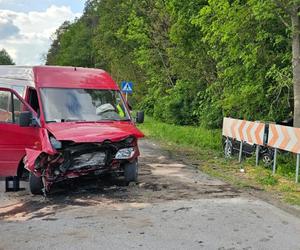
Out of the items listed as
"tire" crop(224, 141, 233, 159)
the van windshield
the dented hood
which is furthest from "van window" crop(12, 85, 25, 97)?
"tire" crop(224, 141, 233, 159)

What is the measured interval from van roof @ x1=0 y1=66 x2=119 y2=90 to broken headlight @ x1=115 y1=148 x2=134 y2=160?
1.93m

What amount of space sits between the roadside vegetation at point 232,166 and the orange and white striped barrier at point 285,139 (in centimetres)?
53

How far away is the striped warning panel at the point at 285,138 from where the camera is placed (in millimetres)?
10351

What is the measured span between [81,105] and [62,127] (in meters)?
1.03

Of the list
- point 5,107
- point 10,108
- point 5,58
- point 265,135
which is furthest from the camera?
point 5,58

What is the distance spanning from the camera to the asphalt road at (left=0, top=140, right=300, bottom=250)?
627 cm

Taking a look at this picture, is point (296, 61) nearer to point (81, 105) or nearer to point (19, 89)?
point (81, 105)

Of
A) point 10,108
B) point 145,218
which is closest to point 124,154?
point 145,218

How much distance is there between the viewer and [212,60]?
67.7ft

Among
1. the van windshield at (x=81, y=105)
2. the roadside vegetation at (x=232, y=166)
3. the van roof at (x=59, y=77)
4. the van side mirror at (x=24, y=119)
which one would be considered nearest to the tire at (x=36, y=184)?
the van side mirror at (x=24, y=119)

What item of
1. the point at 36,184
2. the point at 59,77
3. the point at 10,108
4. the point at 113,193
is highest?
the point at 59,77

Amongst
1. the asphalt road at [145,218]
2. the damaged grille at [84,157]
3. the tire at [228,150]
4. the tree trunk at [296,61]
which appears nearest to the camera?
the asphalt road at [145,218]

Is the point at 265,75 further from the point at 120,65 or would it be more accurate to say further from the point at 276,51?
the point at 120,65

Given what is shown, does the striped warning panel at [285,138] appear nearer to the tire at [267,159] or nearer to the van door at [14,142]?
the tire at [267,159]
